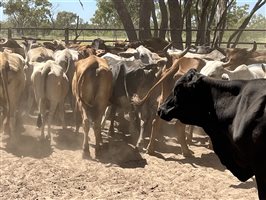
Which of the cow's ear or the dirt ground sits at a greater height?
the cow's ear

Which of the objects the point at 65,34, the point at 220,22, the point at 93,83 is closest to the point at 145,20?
the point at 65,34

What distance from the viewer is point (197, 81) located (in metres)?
4.82

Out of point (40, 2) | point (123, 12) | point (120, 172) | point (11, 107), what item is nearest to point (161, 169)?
point (120, 172)

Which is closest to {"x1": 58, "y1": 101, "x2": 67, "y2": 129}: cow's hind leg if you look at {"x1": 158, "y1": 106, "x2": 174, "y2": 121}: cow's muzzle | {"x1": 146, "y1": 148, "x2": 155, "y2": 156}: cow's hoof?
{"x1": 146, "y1": 148, "x2": 155, "y2": 156}: cow's hoof

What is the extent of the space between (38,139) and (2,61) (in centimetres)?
163

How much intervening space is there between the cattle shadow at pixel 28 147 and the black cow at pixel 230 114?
3.79 m

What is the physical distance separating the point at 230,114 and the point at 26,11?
152 feet

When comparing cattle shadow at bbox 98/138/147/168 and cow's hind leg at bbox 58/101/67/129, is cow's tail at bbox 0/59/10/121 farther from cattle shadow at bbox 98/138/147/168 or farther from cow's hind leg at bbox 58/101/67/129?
cattle shadow at bbox 98/138/147/168

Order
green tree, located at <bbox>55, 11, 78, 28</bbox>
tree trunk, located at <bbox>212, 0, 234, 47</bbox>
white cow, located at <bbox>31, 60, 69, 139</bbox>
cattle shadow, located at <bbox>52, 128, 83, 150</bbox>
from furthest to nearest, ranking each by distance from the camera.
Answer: green tree, located at <bbox>55, 11, 78, 28</bbox> < tree trunk, located at <bbox>212, 0, 234, 47</bbox> < white cow, located at <bbox>31, 60, 69, 139</bbox> < cattle shadow, located at <bbox>52, 128, 83, 150</bbox>

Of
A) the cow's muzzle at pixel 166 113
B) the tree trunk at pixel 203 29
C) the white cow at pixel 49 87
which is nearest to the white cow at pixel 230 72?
the white cow at pixel 49 87

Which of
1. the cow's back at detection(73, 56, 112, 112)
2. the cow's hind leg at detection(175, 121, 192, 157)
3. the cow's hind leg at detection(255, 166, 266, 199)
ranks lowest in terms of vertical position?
the cow's hind leg at detection(175, 121, 192, 157)

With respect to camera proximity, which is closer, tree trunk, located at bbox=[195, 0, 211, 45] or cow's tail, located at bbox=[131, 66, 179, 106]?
cow's tail, located at bbox=[131, 66, 179, 106]

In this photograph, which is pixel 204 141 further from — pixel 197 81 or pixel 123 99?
pixel 197 81

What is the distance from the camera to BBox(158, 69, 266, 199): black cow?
14.2ft
